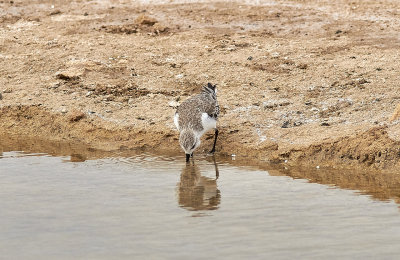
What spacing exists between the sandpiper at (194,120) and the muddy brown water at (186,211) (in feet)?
1.07


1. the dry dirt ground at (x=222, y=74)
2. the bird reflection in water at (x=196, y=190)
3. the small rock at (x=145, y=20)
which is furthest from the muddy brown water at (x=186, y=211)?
the small rock at (x=145, y=20)

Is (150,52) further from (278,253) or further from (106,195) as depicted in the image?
(278,253)

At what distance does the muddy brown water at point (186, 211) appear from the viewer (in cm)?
639

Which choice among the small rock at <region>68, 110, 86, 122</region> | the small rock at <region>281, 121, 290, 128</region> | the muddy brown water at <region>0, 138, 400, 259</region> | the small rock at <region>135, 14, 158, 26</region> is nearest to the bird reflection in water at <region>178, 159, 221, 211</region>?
the muddy brown water at <region>0, 138, 400, 259</region>

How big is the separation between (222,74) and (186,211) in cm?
552

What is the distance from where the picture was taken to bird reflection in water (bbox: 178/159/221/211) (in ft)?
25.7

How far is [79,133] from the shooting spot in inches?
450

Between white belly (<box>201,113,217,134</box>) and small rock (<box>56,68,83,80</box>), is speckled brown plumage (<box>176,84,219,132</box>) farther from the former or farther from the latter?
small rock (<box>56,68,83,80</box>)

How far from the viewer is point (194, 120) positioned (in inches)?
390

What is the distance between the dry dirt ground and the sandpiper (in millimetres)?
554

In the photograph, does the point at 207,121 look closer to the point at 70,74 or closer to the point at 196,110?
the point at 196,110

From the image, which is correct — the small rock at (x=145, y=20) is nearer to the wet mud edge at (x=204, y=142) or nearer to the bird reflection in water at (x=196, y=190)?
the wet mud edge at (x=204, y=142)

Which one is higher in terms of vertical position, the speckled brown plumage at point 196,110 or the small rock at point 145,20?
the small rock at point 145,20

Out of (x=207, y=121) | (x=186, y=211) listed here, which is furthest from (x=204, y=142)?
(x=186, y=211)
